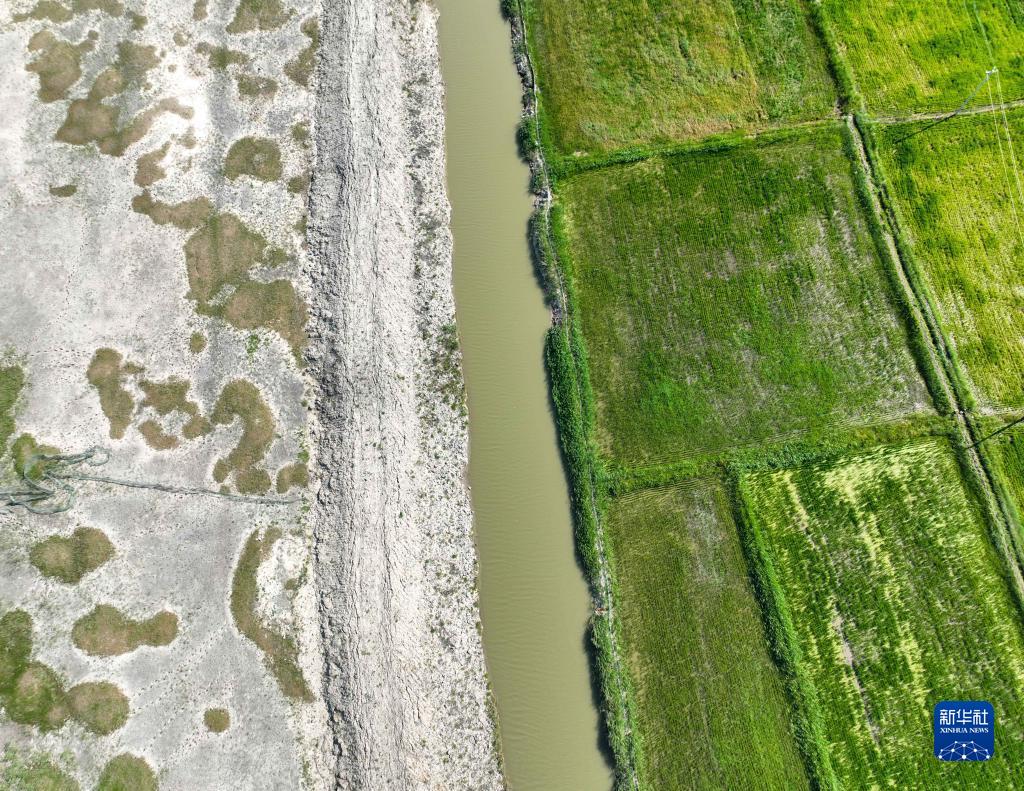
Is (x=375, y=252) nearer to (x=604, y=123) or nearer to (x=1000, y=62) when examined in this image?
(x=604, y=123)

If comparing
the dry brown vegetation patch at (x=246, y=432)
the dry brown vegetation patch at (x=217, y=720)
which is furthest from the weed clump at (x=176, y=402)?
the dry brown vegetation patch at (x=217, y=720)

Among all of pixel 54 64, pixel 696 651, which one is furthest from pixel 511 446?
pixel 54 64

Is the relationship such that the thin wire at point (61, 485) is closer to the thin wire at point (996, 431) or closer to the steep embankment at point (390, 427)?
the steep embankment at point (390, 427)

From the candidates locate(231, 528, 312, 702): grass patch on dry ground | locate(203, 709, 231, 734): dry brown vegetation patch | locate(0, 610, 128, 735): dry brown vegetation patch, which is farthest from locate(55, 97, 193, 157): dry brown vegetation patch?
locate(203, 709, 231, 734): dry brown vegetation patch

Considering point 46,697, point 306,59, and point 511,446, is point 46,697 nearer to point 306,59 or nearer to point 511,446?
point 511,446

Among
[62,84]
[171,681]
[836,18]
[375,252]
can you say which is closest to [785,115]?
[836,18]

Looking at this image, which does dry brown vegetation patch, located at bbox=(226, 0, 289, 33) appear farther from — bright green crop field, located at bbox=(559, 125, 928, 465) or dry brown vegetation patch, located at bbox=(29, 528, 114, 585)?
dry brown vegetation patch, located at bbox=(29, 528, 114, 585)

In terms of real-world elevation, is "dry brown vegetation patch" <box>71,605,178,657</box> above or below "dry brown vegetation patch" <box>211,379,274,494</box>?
below
